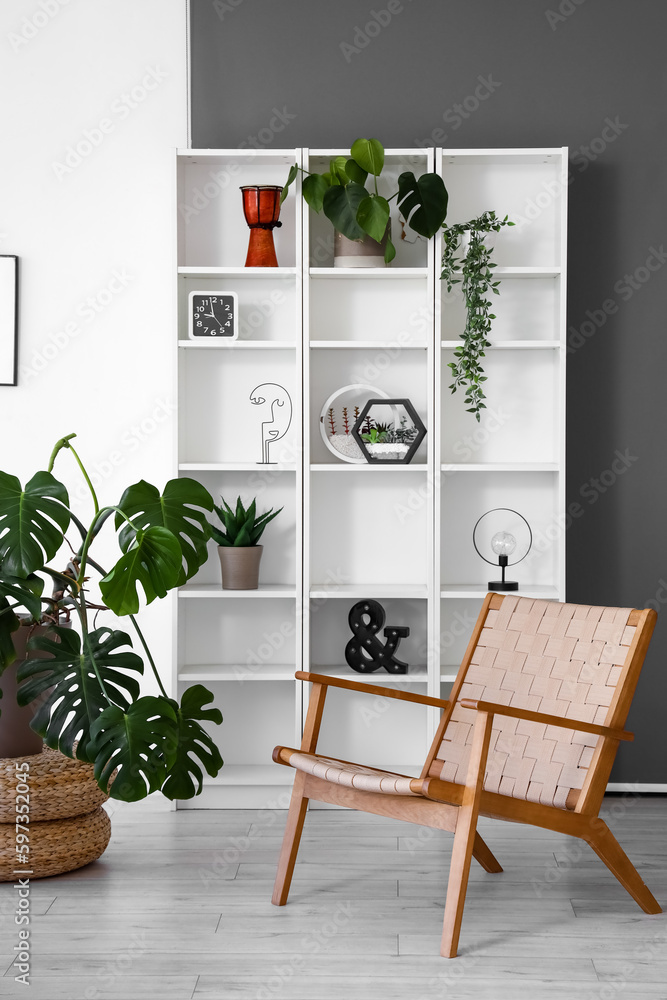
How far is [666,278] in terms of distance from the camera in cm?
342

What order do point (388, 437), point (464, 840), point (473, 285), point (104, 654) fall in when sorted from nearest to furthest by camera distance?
1. point (464, 840)
2. point (104, 654)
3. point (473, 285)
4. point (388, 437)

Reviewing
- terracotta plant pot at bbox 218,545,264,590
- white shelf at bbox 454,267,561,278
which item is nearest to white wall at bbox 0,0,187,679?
terracotta plant pot at bbox 218,545,264,590

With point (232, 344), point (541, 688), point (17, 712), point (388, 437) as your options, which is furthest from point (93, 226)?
point (541, 688)

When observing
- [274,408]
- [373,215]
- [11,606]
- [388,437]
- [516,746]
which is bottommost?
[516,746]

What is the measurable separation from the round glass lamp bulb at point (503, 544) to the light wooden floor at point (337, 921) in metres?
0.93

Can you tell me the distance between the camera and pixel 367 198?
313 centimetres

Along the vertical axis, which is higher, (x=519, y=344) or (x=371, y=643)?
(x=519, y=344)

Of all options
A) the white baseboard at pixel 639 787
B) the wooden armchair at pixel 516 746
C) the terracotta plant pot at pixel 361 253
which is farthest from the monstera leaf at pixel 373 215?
the white baseboard at pixel 639 787

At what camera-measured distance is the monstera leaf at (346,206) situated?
10.3 ft

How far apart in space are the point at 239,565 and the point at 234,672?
1.26 ft

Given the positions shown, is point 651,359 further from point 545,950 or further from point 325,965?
point 325,965

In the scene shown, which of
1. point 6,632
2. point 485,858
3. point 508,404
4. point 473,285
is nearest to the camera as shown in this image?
point 6,632

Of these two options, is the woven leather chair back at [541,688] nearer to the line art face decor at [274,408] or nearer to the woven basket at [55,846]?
the woven basket at [55,846]

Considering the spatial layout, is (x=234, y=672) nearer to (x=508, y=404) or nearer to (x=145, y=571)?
(x=145, y=571)
